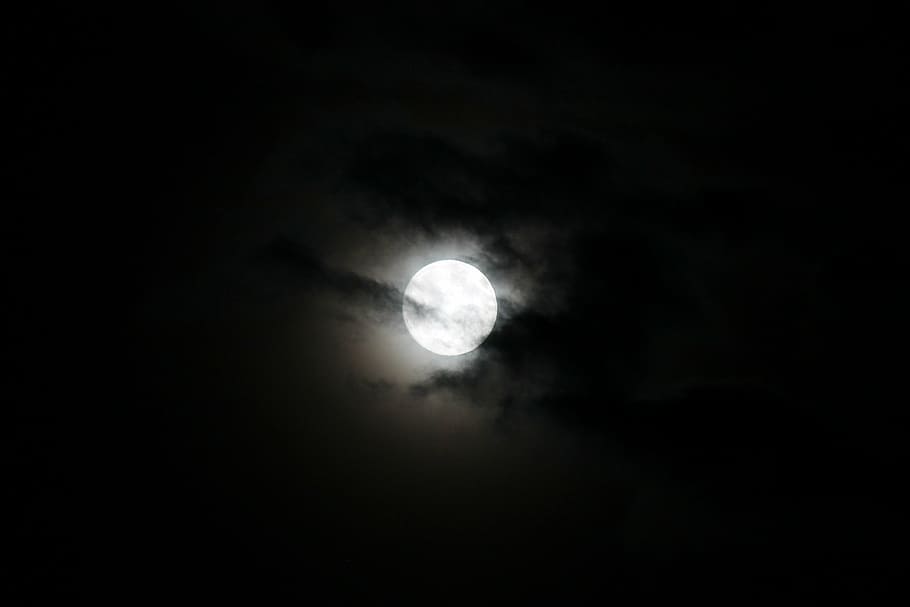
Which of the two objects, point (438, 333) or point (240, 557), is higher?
point (438, 333)

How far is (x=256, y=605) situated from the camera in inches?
1204

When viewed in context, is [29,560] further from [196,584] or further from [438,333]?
[438,333]

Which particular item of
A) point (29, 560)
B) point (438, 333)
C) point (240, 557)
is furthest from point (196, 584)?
point (438, 333)

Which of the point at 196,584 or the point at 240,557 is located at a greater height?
the point at 240,557

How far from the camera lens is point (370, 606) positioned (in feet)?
99.2

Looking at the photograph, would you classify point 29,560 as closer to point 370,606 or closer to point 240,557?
point 240,557

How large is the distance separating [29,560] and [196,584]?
8.36 m

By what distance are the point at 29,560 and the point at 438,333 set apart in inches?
809

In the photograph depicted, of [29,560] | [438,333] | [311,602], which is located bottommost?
[29,560]

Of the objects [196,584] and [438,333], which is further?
[196,584]

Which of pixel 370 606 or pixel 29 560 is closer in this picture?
pixel 29 560

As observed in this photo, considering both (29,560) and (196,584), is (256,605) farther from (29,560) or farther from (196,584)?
(29,560)

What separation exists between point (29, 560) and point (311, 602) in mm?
14073

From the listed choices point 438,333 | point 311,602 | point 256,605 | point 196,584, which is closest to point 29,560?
point 196,584
